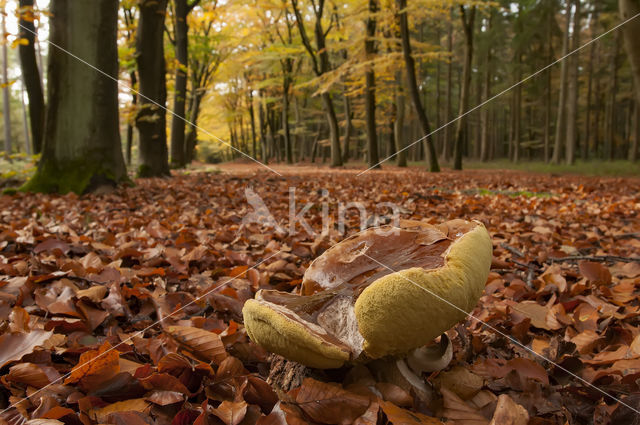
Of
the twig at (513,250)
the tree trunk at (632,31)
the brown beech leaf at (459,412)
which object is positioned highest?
the tree trunk at (632,31)

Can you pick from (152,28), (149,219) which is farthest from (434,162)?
(149,219)

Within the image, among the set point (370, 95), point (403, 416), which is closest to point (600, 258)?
point (403, 416)

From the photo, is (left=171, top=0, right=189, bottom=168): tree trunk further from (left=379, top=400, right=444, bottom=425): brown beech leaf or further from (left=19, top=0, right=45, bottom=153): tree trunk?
(left=379, top=400, right=444, bottom=425): brown beech leaf

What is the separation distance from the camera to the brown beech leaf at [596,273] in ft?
6.86

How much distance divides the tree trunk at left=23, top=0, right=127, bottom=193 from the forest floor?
2471mm

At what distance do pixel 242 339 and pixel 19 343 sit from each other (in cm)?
67

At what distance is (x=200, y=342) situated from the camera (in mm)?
1329

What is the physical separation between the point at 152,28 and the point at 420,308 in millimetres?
8954

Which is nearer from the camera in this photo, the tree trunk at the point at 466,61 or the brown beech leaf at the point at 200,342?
the brown beech leaf at the point at 200,342

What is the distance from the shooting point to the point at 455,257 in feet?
3.11

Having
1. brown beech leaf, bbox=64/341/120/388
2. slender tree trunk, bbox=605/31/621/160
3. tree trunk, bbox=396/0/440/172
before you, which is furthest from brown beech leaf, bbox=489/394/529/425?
slender tree trunk, bbox=605/31/621/160

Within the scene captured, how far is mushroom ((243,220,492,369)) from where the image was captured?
2.85 feet

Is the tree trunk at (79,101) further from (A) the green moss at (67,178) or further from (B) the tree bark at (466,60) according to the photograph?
(B) the tree bark at (466,60)

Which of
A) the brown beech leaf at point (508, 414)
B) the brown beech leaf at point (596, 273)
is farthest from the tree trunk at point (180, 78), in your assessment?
the brown beech leaf at point (508, 414)
